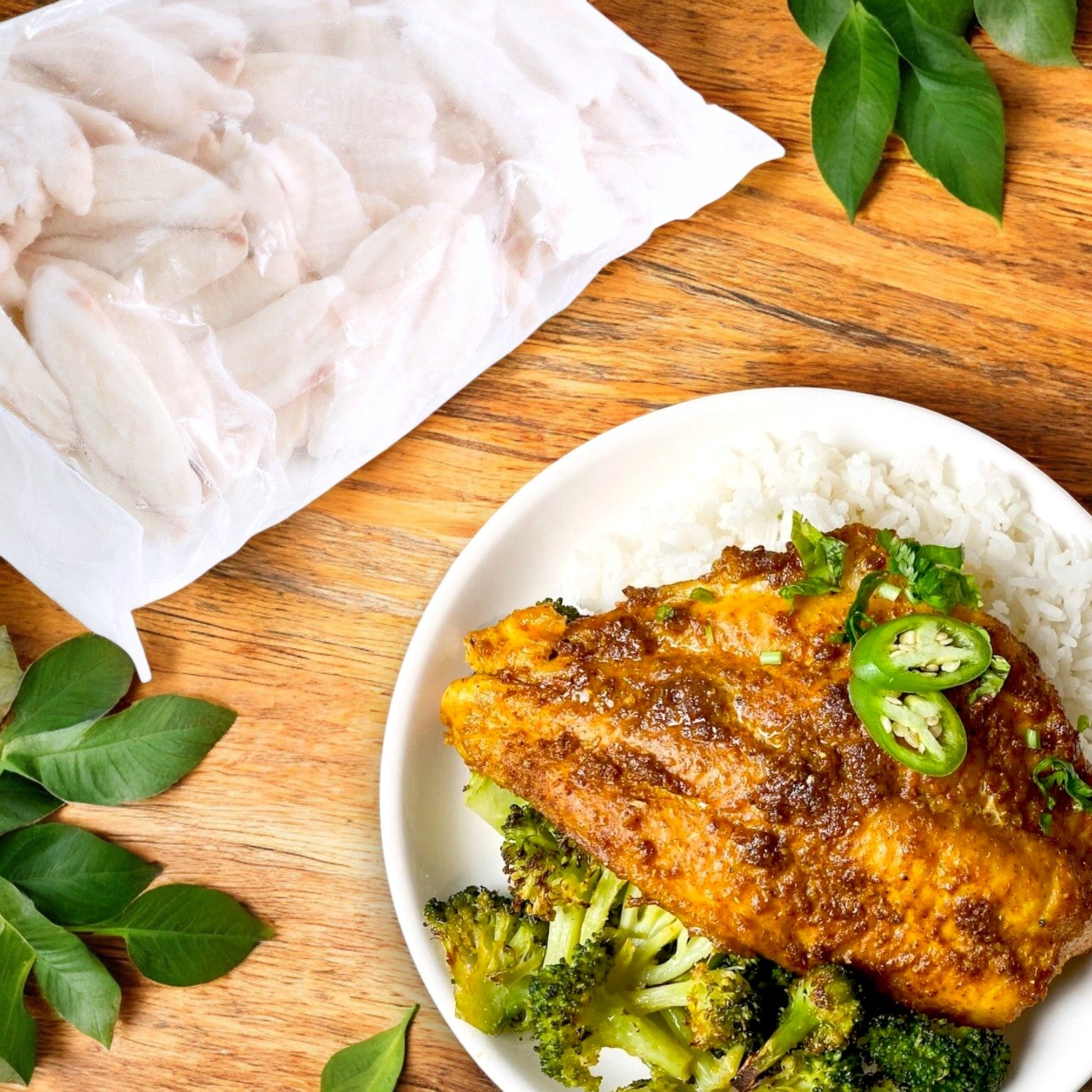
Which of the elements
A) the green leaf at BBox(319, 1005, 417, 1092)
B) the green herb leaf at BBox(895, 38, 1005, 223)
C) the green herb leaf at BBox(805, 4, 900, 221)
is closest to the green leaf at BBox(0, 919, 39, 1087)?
the green leaf at BBox(319, 1005, 417, 1092)

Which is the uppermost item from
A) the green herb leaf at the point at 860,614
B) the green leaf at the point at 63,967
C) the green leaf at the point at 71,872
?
the green herb leaf at the point at 860,614

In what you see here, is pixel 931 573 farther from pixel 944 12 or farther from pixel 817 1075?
pixel 944 12

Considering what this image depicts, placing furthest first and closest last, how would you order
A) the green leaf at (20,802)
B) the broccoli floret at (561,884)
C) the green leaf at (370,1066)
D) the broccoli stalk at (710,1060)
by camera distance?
1. the green leaf at (20,802)
2. the green leaf at (370,1066)
3. the broccoli floret at (561,884)
4. the broccoli stalk at (710,1060)

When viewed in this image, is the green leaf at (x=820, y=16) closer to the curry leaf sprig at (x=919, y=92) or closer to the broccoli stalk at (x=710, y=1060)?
the curry leaf sprig at (x=919, y=92)

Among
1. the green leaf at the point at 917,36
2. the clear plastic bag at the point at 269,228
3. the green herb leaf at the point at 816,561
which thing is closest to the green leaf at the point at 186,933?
the clear plastic bag at the point at 269,228

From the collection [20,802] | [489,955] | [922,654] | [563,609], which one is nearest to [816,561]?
[922,654]

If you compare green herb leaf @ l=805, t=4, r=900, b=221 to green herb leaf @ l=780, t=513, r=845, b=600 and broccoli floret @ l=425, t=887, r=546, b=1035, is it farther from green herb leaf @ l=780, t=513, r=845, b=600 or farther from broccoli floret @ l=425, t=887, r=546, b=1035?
broccoli floret @ l=425, t=887, r=546, b=1035
